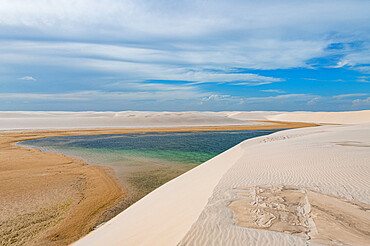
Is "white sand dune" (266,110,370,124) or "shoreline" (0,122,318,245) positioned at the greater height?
"white sand dune" (266,110,370,124)

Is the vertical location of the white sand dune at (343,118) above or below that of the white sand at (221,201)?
above

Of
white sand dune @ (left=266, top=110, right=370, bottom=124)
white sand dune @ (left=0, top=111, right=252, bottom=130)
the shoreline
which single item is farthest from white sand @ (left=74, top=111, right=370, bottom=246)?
white sand dune @ (left=266, top=110, right=370, bottom=124)

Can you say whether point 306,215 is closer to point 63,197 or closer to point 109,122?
point 63,197

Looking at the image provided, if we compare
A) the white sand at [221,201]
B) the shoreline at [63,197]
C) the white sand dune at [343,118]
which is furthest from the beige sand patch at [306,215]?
the white sand dune at [343,118]

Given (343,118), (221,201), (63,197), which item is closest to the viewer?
(221,201)

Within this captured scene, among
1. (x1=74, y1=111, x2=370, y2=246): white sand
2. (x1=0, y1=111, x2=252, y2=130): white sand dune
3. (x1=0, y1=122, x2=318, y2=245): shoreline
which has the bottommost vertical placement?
(x1=0, y1=122, x2=318, y2=245): shoreline

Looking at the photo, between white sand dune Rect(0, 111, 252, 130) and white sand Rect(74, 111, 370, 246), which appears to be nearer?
white sand Rect(74, 111, 370, 246)

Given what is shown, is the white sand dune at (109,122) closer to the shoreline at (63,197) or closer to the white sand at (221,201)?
the shoreline at (63,197)

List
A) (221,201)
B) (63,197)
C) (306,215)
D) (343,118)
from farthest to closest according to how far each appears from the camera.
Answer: (343,118), (63,197), (221,201), (306,215)

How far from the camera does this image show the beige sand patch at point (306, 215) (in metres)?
4.06

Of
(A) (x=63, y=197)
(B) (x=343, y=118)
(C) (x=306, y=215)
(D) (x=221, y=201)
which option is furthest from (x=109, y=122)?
(B) (x=343, y=118)

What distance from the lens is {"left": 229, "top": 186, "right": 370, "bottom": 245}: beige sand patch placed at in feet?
13.3

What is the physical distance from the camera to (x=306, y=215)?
482cm

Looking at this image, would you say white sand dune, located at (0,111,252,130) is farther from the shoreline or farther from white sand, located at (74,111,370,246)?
white sand, located at (74,111,370,246)
